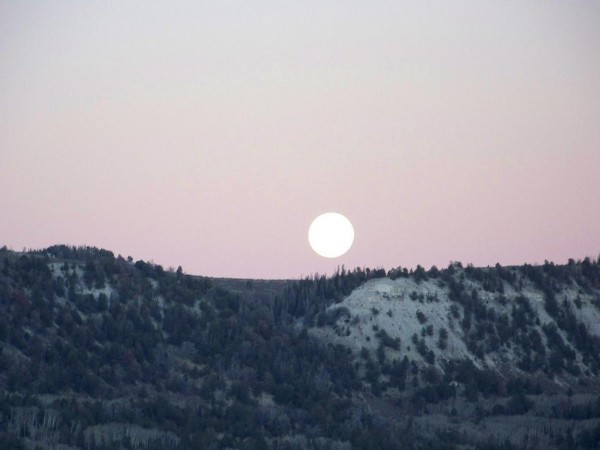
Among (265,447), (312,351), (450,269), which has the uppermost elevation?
(450,269)

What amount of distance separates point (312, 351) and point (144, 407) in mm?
18287

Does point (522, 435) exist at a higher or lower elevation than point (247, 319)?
lower

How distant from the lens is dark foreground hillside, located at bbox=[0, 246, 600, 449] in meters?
85.4

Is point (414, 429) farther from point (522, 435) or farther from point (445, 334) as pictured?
point (445, 334)

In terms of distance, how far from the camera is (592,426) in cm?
9175

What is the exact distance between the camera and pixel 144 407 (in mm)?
85812

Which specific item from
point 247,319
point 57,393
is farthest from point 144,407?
point 247,319

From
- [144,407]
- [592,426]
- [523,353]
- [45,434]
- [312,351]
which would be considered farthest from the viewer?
[523,353]

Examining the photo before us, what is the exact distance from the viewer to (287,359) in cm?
9956

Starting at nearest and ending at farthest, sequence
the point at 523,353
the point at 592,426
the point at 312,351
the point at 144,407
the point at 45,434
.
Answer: the point at 45,434 < the point at 144,407 < the point at 592,426 < the point at 312,351 < the point at 523,353

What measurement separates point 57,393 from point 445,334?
106 feet

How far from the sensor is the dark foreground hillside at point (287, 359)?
85375mm

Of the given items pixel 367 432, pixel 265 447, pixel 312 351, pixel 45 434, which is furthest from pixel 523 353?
pixel 45 434

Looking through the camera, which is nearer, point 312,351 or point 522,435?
point 522,435
